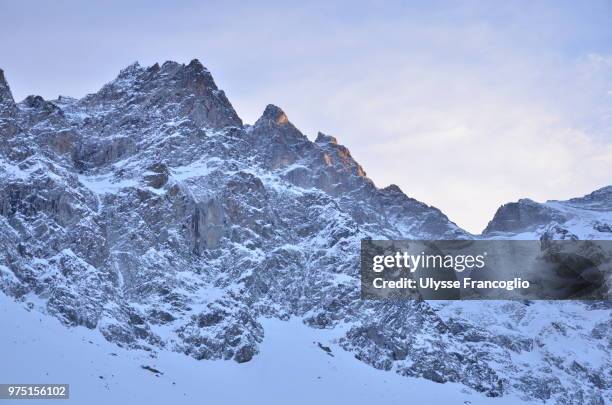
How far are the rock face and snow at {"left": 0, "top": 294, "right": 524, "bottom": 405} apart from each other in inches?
115

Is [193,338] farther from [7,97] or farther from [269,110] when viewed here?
[269,110]

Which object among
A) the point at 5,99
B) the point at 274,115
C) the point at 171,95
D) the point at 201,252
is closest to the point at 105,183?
the point at 201,252

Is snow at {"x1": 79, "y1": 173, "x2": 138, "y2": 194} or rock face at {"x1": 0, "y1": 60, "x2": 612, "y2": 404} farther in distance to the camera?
snow at {"x1": 79, "y1": 173, "x2": 138, "y2": 194}

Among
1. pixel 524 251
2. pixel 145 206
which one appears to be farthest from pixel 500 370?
pixel 145 206

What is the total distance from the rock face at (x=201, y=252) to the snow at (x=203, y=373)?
9.57ft

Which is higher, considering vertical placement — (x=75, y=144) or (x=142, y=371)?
(x=75, y=144)

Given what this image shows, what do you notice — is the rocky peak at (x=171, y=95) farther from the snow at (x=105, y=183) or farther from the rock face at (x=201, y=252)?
the snow at (x=105, y=183)

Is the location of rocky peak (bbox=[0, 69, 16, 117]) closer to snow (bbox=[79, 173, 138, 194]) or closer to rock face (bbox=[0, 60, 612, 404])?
rock face (bbox=[0, 60, 612, 404])

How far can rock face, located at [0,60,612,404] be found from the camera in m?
111

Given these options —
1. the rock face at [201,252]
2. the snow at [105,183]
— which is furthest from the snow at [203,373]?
the snow at [105,183]

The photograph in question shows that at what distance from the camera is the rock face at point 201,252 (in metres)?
111

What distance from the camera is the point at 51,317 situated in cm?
9938

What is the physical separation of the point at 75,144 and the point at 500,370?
3131 inches

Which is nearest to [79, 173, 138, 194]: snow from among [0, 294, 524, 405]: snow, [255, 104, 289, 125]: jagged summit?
[0, 294, 524, 405]: snow
